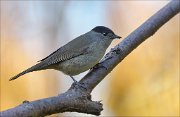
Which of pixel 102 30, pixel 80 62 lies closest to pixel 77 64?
pixel 80 62

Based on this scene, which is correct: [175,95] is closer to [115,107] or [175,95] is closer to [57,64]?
[115,107]

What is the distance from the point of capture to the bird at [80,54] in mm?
3620

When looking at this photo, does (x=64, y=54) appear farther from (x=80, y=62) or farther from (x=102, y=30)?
(x=102, y=30)

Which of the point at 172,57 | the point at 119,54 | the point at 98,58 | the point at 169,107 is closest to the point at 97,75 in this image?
the point at 119,54

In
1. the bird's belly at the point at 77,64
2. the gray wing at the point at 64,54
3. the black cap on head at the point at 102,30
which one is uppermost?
the black cap on head at the point at 102,30

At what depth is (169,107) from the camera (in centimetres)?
468

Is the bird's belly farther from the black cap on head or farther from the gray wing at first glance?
the black cap on head

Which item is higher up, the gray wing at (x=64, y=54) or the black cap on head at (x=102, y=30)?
the black cap on head at (x=102, y=30)

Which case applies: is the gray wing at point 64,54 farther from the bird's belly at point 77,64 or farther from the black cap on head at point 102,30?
the black cap on head at point 102,30

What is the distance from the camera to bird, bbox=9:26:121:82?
143 inches

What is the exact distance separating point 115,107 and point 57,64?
201 cm

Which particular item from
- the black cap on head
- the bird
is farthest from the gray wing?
the black cap on head

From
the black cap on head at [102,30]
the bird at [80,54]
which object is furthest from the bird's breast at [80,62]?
the black cap on head at [102,30]

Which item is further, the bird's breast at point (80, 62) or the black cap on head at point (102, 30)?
the black cap on head at point (102, 30)
